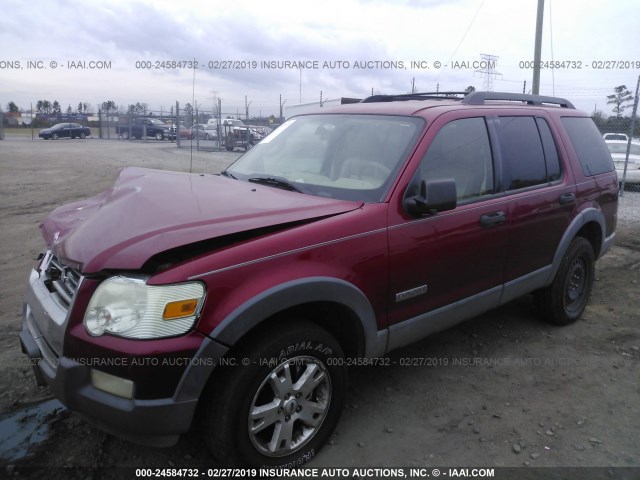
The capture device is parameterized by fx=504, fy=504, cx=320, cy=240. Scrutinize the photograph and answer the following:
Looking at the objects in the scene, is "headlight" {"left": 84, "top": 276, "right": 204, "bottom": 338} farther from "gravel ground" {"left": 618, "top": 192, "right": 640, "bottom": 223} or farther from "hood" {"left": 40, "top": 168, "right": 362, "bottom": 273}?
"gravel ground" {"left": 618, "top": 192, "right": 640, "bottom": 223}

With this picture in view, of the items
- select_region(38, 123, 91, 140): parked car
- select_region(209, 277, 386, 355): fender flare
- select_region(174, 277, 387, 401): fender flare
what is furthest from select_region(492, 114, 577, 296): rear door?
select_region(38, 123, 91, 140): parked car

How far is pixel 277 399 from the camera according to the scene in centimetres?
249

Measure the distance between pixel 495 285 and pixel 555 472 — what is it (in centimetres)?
132

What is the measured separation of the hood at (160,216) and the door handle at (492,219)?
41.1 inches

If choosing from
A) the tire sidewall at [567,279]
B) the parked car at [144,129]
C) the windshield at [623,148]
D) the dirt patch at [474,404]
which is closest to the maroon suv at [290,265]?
the tire sidewall at [567,279]

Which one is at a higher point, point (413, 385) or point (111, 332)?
point (111, 332)

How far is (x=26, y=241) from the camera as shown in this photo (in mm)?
6570

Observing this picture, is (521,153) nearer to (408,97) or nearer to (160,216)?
(408,97)

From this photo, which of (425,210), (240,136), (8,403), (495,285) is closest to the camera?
(425,210)

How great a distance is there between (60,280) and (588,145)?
14.6 ft

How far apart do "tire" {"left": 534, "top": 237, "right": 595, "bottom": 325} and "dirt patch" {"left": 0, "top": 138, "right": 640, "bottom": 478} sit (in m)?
0.14

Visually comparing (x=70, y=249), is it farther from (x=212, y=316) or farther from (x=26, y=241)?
(x=26, y=241)

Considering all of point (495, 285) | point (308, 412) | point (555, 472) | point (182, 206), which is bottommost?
point (555, 472)

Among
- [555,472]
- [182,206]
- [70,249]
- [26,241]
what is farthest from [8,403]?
[26,241]
